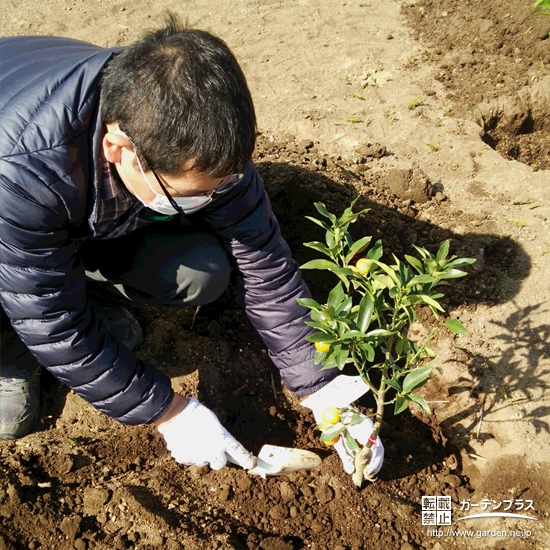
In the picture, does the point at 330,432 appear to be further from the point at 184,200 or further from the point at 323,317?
the point at 184,200

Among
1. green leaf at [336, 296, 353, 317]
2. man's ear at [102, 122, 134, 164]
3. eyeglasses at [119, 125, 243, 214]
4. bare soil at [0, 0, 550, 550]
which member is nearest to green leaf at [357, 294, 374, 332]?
green leaf at [336, 296, 353, 317]

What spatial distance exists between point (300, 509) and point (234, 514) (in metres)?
0.25

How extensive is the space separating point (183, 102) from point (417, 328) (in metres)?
1.77

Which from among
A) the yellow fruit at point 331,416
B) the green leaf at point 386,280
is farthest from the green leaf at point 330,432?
the green leaf at point 386,280

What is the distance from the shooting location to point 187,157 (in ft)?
4.88

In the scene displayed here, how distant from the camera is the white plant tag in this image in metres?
2.15

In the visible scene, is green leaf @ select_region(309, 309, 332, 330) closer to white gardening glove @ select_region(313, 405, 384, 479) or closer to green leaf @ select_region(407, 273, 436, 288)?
green leaf @ select_region(407, 273, 436, 288)

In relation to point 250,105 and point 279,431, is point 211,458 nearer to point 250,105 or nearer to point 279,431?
point 279,431

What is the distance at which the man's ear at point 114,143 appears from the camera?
1559 millimetres

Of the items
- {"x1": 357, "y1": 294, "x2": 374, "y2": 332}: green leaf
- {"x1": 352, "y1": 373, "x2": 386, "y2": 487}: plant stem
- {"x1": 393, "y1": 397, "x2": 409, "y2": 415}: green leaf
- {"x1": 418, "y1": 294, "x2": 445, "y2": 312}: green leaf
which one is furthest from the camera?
{"x1": 352, "y1": 373, "x2": 386, "y2": 487}: plant stem

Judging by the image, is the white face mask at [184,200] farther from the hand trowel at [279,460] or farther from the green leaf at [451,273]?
the hand trowel at [279,460]

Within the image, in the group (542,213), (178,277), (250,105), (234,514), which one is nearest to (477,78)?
(542,213)

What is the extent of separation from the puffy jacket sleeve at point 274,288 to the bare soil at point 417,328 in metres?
0.34

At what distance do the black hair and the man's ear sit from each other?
5 centimetres
